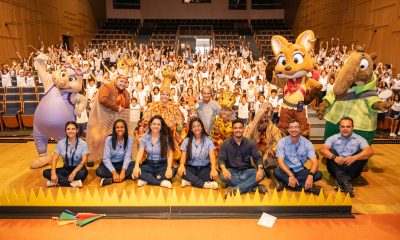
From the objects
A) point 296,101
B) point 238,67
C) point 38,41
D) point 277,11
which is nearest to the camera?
point 296,101

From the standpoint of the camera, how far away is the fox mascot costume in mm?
3699

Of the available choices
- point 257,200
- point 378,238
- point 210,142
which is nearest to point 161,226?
point 257,200

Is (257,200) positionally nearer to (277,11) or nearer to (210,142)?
(210,142)

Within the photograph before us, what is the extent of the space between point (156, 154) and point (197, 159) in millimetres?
473

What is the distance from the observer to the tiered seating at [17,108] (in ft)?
21.5

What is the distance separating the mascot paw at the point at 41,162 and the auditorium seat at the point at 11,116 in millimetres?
3057

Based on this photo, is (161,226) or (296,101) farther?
(296,101)

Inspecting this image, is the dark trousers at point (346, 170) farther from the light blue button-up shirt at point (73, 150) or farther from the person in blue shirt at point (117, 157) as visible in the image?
the light blue button-up shirt at point (73, 150)

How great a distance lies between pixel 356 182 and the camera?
144 inches

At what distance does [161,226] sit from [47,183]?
157cm

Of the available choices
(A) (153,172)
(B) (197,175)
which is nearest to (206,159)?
(B) (197,175)

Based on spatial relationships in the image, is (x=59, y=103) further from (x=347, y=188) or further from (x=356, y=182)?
(x=356, y=182)

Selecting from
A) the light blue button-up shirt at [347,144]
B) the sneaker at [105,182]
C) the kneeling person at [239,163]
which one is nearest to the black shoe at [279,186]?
the kneeling person at [239,163]

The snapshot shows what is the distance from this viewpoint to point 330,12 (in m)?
11.8
